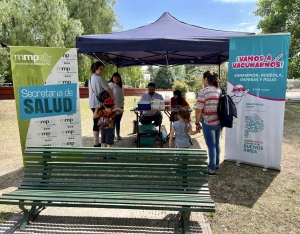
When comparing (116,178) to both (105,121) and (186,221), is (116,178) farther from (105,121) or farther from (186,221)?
(105,121)

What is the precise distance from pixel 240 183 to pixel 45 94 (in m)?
3.33

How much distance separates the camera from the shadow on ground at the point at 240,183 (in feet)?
10.9

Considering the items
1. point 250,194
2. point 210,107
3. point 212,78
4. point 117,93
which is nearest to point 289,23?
point 117,93

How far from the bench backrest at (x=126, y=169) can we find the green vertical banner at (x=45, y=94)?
1201 millimetres

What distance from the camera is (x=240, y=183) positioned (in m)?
3.78

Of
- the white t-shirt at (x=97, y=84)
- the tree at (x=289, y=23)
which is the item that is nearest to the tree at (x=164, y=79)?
the tree at (x=289, y=23)

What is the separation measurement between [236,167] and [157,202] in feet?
8.34

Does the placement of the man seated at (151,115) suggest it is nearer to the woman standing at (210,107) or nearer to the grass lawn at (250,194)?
the grass lawn at (250,194)

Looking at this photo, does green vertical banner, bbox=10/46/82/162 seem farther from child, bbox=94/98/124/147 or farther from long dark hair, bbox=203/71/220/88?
long dark hair, bbox=203/71/220/88

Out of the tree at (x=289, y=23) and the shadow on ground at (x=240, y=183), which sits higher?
the tree at (x=289, y=23)

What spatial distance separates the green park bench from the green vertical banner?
1.19 m

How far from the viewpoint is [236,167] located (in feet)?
14.4

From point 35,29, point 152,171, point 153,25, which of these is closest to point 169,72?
point 35,29

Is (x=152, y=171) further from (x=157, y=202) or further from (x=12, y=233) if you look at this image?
(x=12, y=233)
